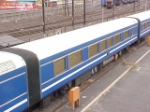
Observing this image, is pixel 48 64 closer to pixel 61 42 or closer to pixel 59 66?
pixel 59 66

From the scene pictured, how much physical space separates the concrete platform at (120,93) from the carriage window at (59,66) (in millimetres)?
1568

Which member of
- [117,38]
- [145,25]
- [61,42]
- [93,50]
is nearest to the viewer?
[61,42]

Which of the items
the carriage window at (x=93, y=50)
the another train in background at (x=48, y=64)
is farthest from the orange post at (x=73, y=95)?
the carriage window at (x=93, y=50)

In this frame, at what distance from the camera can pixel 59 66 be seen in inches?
384

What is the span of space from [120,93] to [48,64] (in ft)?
13.6

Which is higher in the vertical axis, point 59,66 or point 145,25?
point 145,25

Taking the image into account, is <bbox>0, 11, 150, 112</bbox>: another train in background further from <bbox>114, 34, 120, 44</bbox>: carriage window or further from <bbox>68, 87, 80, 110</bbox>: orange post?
<bbox>68, 87, 80, 110</bbox>: orange post

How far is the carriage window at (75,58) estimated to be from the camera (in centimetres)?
1051

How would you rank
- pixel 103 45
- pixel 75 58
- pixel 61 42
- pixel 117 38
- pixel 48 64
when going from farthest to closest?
pixel 117 38 → pixel 103 45 → pixel 75 58 → pixel 61 42 → pixel 48 64

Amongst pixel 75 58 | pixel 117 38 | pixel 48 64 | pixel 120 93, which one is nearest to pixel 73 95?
pixel 48 64

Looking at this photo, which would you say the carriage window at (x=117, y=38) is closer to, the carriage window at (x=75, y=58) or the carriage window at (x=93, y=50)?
the carriage window at (x=93, y=50)

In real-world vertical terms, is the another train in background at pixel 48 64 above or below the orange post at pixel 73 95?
above

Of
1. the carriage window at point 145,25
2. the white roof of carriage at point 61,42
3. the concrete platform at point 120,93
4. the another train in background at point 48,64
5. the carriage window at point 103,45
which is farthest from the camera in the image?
the carriage window at point 145,25

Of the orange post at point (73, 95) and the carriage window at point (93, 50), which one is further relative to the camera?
the carriage window at point (93, 50)
